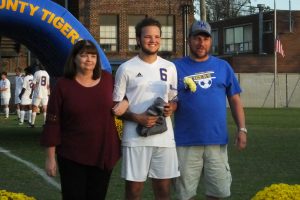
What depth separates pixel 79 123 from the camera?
5797 mm

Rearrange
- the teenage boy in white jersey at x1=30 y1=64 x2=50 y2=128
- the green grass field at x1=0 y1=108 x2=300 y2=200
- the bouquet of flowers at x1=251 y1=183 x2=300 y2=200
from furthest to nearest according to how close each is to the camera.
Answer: the teenage boy in white jersey at x1=30 y1=64 x2=50 y2=128
the green grass field at x1=0 y1=108 x2=300 y2=200
the bouquet of flowers at x1=251 y1=183 x2=300 y2=200

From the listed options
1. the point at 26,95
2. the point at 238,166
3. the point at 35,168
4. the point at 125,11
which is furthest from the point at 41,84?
the point at 125,11

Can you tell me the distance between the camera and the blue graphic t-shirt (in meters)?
6.41

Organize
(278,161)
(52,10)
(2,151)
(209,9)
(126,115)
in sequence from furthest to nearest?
1. (209,9)
2. (2,151)
3. (52,10)
4. (278,161)
5. (126,115)

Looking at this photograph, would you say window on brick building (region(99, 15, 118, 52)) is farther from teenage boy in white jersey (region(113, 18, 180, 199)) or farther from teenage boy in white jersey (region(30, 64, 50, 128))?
teenage boy in white jersey (region(113, 18, 180, 199))

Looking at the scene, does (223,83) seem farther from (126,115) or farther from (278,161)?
(278,161)

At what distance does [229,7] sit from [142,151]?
76.1 m

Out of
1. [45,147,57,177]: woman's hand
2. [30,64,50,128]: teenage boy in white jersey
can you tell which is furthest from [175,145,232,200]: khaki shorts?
[30,64,50,128]: teenage boy in white jersey

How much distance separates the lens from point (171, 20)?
44156mm

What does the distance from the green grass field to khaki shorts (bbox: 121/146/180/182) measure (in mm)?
2711

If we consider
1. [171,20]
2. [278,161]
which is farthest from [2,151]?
[171,20]

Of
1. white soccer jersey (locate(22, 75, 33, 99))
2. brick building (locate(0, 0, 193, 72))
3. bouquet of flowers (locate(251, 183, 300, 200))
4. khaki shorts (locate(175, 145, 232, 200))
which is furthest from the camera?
brick building (locate(0, 0, 193, 72))

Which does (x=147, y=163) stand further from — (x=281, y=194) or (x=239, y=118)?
(x=281, y=194)

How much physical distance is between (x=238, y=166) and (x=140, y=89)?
20.0 ft
